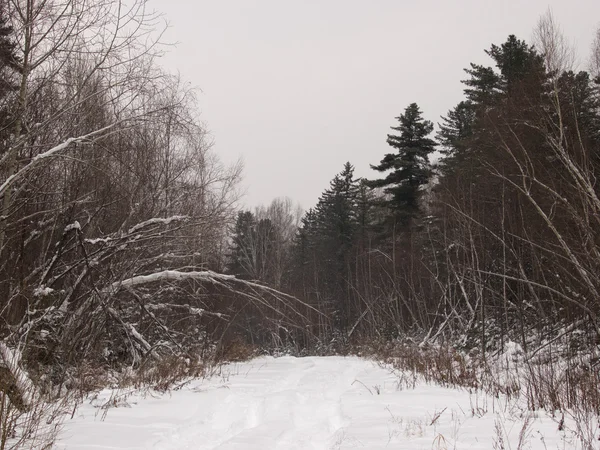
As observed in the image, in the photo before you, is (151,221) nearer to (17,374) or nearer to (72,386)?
(72,386)

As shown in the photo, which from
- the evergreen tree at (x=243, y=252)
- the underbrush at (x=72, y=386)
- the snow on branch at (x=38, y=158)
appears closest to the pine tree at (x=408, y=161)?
the evergreen tree at (x=243, y=252)

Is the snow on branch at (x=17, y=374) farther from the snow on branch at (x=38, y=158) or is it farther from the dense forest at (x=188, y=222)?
the snow on branch at (x=38, y=158)

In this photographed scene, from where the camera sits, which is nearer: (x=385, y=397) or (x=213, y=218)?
(x=385, y=397)

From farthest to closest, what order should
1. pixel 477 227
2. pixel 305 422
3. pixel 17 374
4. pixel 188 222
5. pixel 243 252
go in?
pixel 243 252
pixel 477 227
pixel 188 222
pixel 305 422
pixel 17 374

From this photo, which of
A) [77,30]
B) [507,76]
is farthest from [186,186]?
[507,76]

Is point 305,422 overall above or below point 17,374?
below

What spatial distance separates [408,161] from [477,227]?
15.0 metres

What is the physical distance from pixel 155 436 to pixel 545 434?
3095mm

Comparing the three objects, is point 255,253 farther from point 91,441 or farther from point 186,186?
point 91,441

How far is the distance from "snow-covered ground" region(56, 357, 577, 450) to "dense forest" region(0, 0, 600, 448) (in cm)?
72

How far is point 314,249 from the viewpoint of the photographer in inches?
1533

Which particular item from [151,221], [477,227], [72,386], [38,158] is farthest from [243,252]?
[38,158]

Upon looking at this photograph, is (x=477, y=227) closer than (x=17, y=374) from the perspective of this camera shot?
No

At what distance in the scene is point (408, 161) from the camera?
90.6 feet
